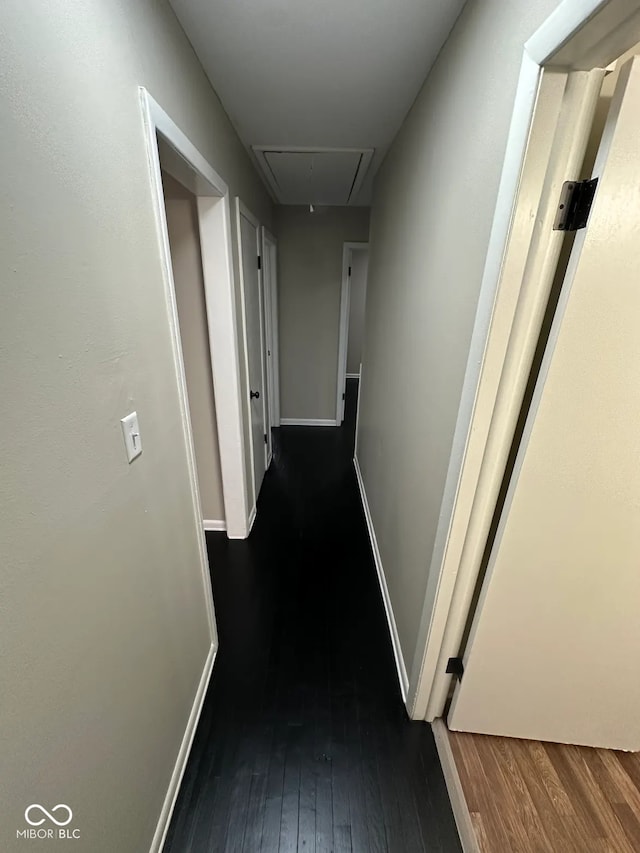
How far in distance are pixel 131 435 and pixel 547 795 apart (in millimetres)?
1710

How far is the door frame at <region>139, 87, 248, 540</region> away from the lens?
98cm

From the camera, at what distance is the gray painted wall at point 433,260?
2.76 feet

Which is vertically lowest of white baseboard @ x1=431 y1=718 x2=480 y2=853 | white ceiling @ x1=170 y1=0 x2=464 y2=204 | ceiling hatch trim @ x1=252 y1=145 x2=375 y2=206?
white baseboard @ x1=431 y1=718 x2=480 y2=853

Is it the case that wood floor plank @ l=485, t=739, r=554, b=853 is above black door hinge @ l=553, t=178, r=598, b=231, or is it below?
below

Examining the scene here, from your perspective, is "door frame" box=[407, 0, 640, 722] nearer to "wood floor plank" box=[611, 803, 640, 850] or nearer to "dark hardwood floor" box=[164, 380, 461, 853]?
"dark hardwood floor" box=[164, 380, 461, 853]

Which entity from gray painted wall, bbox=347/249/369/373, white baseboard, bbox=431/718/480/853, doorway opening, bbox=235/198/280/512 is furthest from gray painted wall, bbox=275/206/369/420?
white baseboard, bbox=431/718/480/853

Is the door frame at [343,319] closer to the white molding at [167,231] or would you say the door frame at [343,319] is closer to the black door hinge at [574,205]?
the white molding at [167,231]

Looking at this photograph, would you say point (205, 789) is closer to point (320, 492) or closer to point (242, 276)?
point (320, 492)

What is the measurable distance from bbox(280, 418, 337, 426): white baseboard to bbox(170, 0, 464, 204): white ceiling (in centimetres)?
281

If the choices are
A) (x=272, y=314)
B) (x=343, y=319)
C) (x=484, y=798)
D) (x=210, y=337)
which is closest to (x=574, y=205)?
(x=210, y=337)

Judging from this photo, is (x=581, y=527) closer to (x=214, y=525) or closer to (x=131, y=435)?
(x=131, y=435)

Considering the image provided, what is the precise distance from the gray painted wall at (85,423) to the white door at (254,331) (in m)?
0.96

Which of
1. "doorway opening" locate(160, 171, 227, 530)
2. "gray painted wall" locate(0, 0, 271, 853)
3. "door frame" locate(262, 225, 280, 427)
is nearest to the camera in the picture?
"gray painted wall" locate(0, 0, 271, 853)

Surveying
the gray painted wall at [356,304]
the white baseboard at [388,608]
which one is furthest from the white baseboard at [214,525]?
the gray painted wall at [356,304]
